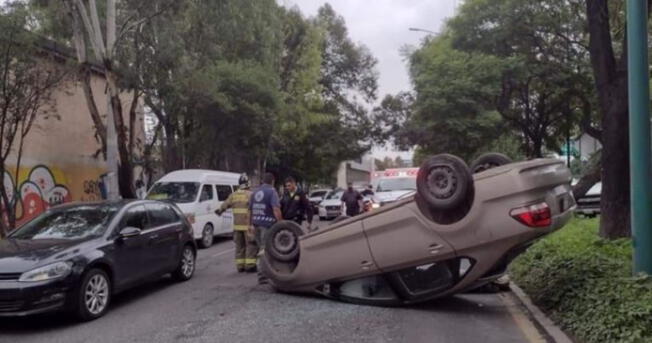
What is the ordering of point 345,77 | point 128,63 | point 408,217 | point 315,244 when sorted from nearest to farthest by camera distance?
point 408,217 → point 315,244 → point 128,63 → point 345,77

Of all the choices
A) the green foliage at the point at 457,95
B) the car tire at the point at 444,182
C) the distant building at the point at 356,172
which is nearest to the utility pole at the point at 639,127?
the car tire at the point at 444,182

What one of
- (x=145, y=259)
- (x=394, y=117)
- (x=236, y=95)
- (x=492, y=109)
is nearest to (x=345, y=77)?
(x=394, y=117)

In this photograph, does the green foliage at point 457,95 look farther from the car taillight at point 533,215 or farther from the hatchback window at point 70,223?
the hatchback window at point 70,223

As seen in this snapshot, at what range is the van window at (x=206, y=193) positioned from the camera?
16047mm

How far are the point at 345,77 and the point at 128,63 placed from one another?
28.0 metres

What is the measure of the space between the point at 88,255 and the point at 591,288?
222 inches

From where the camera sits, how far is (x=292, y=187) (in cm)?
1112

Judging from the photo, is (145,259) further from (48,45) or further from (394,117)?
(394,117)

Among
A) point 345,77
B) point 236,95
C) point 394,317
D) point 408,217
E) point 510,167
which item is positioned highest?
point 345,77

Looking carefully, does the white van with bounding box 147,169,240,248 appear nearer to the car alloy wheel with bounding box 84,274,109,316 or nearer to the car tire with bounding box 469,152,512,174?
the car alloy wheel with bounding box 84,274,109,316

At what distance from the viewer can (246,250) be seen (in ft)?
35.2

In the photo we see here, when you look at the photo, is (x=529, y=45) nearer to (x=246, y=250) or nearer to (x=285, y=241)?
(x=246, y=250)

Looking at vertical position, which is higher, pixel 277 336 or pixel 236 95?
pixel 236 95

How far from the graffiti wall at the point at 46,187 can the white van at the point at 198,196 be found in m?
3.49
